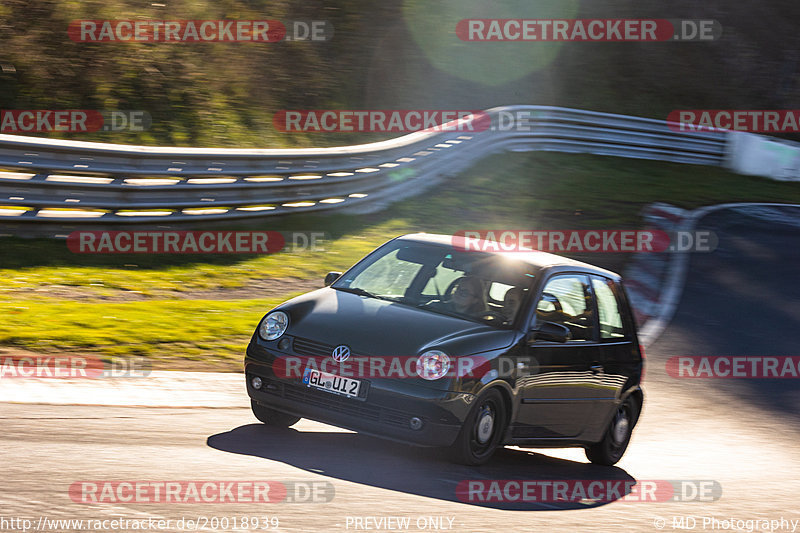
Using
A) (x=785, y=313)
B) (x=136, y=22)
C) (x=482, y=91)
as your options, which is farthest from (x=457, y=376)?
(x=482, y=91)

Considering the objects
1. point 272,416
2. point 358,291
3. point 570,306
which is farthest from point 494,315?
point 272,416

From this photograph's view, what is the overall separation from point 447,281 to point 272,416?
156 cm

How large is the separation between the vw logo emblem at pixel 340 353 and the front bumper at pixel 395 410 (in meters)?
0.21

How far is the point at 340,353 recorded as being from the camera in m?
6.58

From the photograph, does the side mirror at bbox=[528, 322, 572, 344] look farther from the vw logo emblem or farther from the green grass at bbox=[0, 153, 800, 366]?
the green grass at bbox=[0, 153, 800, 366]

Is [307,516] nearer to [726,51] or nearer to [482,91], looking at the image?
[482,91]

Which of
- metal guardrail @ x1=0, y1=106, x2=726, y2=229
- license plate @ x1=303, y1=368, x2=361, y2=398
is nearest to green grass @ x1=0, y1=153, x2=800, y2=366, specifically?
metal guardrail @ x1=0, y1=106, x2=726, y2=229

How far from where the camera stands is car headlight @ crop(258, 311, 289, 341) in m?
6.90

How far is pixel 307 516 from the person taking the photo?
5.15 meters

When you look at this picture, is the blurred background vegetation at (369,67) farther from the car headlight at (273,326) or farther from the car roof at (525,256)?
the car headlight at (273,326)

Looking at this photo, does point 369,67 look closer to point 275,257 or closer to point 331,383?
point 275,257

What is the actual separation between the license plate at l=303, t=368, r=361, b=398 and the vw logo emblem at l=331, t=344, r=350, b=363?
11cm

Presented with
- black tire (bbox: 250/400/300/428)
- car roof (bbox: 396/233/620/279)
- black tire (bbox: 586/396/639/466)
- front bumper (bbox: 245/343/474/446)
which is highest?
car roof (bbox: 396/233/620/279)

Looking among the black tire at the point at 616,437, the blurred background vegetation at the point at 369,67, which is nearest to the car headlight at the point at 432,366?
the black tire at the point at 616,437
